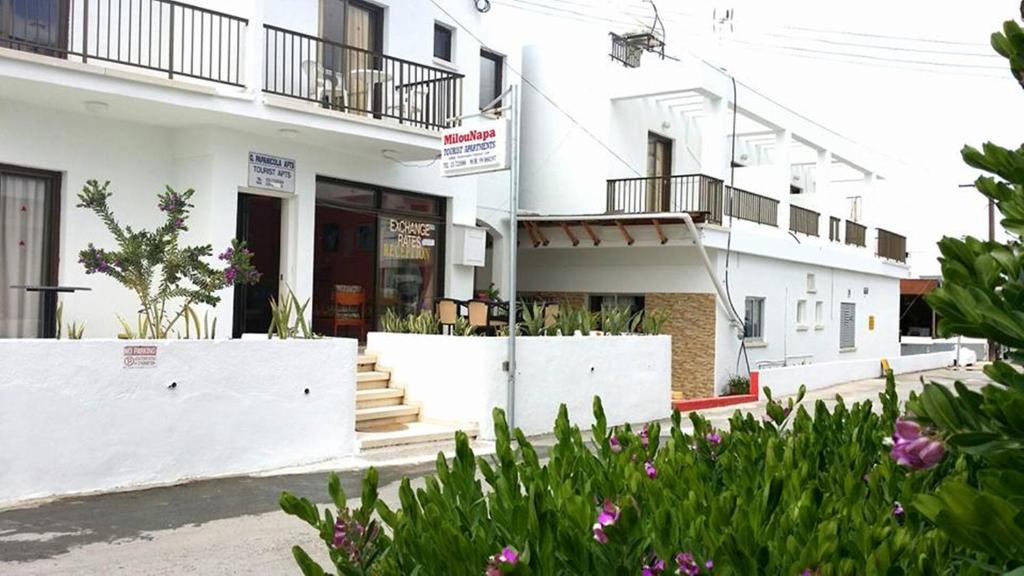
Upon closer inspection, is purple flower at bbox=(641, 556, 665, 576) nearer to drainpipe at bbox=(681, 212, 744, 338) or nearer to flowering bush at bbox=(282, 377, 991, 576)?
flowering bush at bbox=(282, 377, 991, 576)

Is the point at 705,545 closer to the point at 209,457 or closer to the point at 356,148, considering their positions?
the point at 209,457

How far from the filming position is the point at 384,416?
11.2 metres

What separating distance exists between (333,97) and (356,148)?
83cm

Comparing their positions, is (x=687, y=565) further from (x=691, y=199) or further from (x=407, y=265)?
(x=691, y=199)

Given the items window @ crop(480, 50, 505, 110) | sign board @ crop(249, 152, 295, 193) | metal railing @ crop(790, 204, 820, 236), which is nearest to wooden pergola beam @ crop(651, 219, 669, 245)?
window @ crop(480, 50, 505, 110)

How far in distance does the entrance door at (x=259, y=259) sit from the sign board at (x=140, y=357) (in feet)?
14.0

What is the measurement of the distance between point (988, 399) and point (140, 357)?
7611 millimetres

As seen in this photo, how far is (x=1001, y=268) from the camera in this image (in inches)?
75.9

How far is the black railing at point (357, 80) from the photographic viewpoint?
12484 mm

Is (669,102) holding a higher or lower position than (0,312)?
higher

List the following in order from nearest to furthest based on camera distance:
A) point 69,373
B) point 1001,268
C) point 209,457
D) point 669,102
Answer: point 1001,268, point 69,373, point 209,457, point 669,102

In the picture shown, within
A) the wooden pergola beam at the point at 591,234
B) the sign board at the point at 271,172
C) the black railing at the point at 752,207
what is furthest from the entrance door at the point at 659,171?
the sign board at the point at 271,172

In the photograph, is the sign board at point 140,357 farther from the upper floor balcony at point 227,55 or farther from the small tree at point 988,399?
the small tree at point 988,399

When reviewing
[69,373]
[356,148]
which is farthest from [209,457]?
[356,148]
